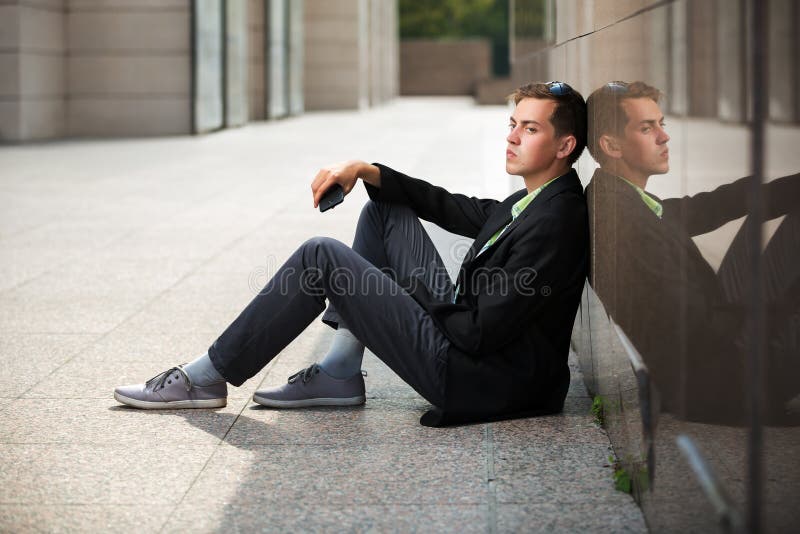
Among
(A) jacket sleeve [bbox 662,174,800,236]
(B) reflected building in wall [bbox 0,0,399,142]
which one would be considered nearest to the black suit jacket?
(A) jacket sleeve [bbox 662,174,800,236]

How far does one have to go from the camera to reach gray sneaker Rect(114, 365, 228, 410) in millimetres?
4480

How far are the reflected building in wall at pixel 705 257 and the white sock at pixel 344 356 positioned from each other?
1.09 m

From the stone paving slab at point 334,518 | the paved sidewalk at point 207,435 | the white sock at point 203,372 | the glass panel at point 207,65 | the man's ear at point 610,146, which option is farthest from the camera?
the glass panel at point 207,65

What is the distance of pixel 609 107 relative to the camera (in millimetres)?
3824

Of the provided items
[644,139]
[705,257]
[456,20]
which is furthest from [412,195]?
[456,20]

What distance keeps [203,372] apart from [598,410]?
1.56 m

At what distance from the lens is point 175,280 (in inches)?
300

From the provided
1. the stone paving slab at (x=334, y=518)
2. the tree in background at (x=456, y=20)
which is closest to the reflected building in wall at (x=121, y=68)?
the stone paving slab at (x=334, y=518)

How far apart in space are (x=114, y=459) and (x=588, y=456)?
1649 mm

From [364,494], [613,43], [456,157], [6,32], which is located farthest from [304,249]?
[6,32]

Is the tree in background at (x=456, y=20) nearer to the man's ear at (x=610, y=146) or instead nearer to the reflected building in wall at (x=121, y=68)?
the reflected building in wall at (x=121, y=68)

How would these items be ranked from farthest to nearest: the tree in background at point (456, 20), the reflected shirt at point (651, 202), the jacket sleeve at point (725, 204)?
the tree in background at point (456, 20)
the reflected shirt at point (651, 202)
the jacket sleeve at point (725, 204)

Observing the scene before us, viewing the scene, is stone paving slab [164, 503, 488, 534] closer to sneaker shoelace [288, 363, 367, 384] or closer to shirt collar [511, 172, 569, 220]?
sneaker shoelace [288, 363, 367, 384]

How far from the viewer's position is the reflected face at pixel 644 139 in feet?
10.2
